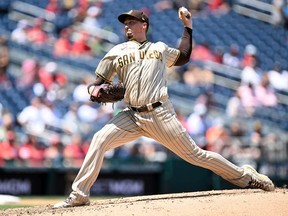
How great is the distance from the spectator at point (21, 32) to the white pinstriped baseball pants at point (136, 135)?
9641mm

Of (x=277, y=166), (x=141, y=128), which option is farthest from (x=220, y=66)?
(x=141, y=128)

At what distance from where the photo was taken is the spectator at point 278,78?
1384 centimetres

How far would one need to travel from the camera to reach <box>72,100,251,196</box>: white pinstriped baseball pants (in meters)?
5.23

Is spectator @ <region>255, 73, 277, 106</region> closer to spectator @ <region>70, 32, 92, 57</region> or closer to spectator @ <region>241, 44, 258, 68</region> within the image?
spectator @ <region>241, 44, 258, 68</region>

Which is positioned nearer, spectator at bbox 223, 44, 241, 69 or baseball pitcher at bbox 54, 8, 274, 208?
baseball pitcher at bbox 54, 8, 274, 208

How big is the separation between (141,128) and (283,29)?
11.1 meters

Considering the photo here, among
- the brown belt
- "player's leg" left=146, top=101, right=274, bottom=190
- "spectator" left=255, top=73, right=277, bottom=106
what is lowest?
"player's leg" left=146, top=101, right=274, bottom=190

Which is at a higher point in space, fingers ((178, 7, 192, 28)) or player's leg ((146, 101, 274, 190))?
fingers ((178, 7, 192, 28))

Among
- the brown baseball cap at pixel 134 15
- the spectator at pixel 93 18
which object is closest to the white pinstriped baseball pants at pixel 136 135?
the brown baseball cap at pixel 134 15

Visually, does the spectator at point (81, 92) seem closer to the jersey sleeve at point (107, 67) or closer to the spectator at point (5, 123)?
the spectator at point (5, 123)

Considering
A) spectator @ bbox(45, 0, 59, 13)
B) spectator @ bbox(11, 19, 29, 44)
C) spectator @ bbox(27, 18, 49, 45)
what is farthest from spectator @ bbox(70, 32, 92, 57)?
spectator @ bbox(45, 0, 59, 13)

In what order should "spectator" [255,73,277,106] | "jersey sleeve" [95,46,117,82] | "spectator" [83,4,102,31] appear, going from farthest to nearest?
1. "spectator" [83,4,102,31]
2. "spectator" [255,73,277,106]
3. "jersey sleeve" [95,46,117,82]

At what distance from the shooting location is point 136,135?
17.6ft

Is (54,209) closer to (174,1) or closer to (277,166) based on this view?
(277,166)
